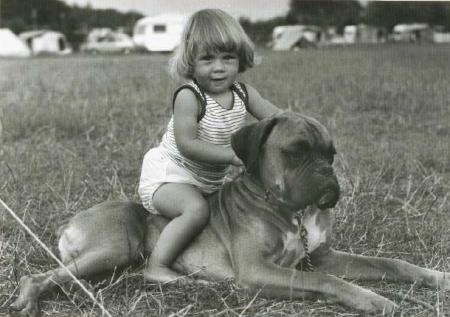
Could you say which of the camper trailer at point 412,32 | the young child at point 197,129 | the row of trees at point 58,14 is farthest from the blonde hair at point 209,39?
the camper trailer at point 412,32

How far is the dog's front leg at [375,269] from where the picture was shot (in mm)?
3090

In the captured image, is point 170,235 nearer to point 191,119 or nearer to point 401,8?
point 191,119

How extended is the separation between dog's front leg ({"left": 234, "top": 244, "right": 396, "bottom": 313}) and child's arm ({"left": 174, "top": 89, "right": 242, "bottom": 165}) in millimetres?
466

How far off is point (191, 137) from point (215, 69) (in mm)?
358

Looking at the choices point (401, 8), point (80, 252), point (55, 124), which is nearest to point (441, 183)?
point (401, 8)

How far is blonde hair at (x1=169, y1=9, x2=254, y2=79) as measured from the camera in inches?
126

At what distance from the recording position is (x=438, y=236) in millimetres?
3732

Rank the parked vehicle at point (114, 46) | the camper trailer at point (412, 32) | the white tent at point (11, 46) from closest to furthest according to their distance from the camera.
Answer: the camper trailer at point (412, 32) < the white tent at point (11, 46) < the parked vehicle at point (114, 46)

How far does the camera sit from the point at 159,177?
3.37 metres

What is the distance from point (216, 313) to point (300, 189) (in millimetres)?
635

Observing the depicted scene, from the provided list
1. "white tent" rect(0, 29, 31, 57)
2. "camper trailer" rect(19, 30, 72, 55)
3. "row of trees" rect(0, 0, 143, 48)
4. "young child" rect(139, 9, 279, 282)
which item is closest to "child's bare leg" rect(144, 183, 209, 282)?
"young child" rect(139, 9, 279, 282)

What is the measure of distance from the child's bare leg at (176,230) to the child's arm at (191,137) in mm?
203

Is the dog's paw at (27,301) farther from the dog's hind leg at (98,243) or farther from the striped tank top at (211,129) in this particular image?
the striped tank top at (211,129)

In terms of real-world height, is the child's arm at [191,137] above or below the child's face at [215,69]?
below
